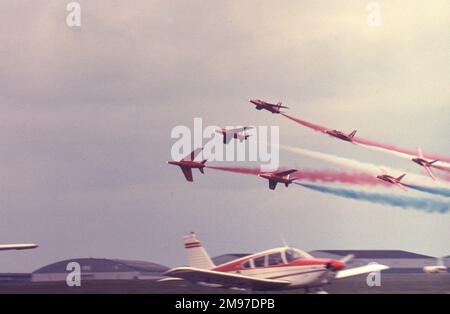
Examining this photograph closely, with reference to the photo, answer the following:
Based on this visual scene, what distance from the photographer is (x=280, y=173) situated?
92.9m

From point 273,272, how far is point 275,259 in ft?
3.02

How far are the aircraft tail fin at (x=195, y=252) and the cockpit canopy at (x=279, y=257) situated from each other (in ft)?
24.7

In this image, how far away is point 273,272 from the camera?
65.0m

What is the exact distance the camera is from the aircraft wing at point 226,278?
65.1 meters

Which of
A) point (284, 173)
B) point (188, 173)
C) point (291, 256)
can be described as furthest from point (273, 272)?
point (188, 173)

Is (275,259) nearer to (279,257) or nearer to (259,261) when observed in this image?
(279,257)

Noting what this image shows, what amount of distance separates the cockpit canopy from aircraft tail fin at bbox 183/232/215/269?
24.7ft

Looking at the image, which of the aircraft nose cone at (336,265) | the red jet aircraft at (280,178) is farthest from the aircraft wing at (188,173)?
the aircraft nose cone at (336,265)

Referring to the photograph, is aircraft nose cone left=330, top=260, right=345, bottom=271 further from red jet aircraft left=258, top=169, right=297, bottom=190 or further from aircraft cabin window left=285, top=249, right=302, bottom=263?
red jet aircraft left=258, top=169, right=297, bottom=190

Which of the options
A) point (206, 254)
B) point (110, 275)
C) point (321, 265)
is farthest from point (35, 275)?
point (321, 265)

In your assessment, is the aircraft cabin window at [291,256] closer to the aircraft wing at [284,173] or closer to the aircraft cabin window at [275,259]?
the aircraft cabin window at [275,259]
